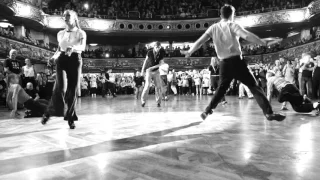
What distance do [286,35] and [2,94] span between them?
2598cm

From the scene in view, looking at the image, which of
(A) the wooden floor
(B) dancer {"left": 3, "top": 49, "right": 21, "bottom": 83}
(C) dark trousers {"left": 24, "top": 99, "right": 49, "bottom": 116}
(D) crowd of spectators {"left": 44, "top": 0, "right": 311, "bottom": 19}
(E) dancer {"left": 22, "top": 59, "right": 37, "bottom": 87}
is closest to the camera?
(A) the wooden floor

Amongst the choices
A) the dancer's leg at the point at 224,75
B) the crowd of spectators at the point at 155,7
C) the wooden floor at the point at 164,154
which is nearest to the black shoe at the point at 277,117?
the wooden floor at the point at 164,154

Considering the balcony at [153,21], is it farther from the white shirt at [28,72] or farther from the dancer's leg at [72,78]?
the dancer's leg at [72,78]

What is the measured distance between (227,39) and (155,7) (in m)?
25.5

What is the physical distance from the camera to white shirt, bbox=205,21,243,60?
332cm

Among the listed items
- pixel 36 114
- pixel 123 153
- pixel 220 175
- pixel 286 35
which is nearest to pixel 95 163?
pixel 123 153

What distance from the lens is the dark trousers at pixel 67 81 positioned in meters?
3.43

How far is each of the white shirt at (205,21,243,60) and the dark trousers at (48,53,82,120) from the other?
6.57ft

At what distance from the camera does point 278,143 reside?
2.38 meters

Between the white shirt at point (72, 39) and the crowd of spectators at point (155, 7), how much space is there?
22.5 m

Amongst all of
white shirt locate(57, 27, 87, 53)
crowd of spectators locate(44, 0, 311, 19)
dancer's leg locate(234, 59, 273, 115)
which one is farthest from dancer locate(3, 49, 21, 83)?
crowd of spectators locate(44, 0, 311, 19)

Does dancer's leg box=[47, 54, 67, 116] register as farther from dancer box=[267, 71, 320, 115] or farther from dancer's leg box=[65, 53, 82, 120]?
dancer box=[267, 71, 320, 115]

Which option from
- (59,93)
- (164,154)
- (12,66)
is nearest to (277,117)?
(164,154)

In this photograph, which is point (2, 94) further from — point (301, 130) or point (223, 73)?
point (301, 130)
